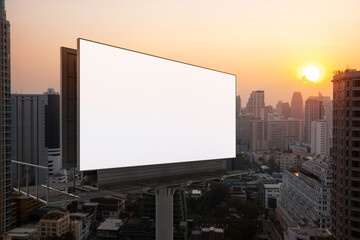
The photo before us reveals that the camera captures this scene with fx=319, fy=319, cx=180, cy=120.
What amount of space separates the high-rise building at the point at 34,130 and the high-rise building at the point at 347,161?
36.3ft

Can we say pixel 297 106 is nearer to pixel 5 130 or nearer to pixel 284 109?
pixel 284 109

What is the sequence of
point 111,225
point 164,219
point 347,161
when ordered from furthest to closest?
point 111,225 → point 347,161 → point 164,219

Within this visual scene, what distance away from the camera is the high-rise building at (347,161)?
17.4 ft

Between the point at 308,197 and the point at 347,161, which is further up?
the point at 347,161

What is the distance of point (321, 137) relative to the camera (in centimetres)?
2278

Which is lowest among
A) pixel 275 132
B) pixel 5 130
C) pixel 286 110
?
pixel 275 132

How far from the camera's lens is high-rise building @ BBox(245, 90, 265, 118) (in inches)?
1089

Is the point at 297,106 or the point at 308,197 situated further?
the point at 297,106

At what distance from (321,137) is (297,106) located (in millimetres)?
8174

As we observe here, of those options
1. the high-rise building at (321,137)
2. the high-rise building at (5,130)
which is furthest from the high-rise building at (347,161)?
the high-rise building at (321,137)

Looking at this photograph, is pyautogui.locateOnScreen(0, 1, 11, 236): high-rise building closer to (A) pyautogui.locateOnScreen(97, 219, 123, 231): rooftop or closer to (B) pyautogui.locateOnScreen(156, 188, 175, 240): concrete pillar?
(A) pyautogui.locateOnScreen(97, 219, 123, 231): rooftop

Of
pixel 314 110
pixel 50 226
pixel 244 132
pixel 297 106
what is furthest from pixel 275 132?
pixel 50 226

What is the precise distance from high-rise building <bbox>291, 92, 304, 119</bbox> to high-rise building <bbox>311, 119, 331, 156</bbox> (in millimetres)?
6966

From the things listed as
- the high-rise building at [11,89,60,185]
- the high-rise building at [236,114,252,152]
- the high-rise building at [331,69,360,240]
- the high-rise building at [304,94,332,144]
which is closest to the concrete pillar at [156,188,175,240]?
the high-rise building at [331,69,360,240]
